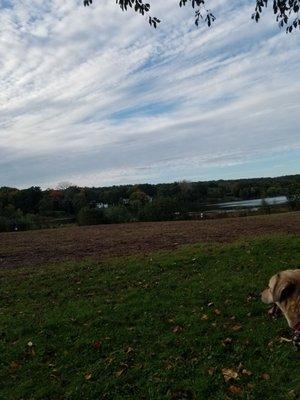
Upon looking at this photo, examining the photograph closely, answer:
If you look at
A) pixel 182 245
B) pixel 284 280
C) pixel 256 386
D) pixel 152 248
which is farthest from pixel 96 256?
pixel 284 280

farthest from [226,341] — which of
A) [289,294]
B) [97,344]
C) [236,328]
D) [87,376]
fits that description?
[289,294]

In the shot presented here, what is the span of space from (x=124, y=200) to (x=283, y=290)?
211ft

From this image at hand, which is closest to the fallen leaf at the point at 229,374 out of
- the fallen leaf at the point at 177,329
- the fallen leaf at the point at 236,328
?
the fallen leaf at the point at 236,328

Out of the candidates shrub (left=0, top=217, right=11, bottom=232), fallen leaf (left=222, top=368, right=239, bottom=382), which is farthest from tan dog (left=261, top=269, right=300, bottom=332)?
shrub (left=0, top=217, right=11, bottom=232)

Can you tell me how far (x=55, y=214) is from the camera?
6141cm

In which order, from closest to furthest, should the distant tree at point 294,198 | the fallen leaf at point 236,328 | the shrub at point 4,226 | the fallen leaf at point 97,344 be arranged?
the fallen leaf at point 97,344 < the fallen leaf at point 236,328 < the shrub at point 4,226 < the distant tree at point 294,198

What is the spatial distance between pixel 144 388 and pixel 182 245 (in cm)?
954

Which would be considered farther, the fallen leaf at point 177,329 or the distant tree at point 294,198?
the distant tree at point 294,198

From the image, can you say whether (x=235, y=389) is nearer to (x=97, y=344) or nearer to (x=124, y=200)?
(x=97, y=344)

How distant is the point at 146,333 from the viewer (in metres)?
7.68

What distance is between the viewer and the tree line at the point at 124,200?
3772 centimetres

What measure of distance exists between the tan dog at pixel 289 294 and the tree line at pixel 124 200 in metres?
31.6

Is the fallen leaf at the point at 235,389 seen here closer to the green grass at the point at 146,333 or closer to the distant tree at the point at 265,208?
the green grass at the point at 146,333

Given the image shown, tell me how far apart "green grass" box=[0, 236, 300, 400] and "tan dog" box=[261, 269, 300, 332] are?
6.76 feet
